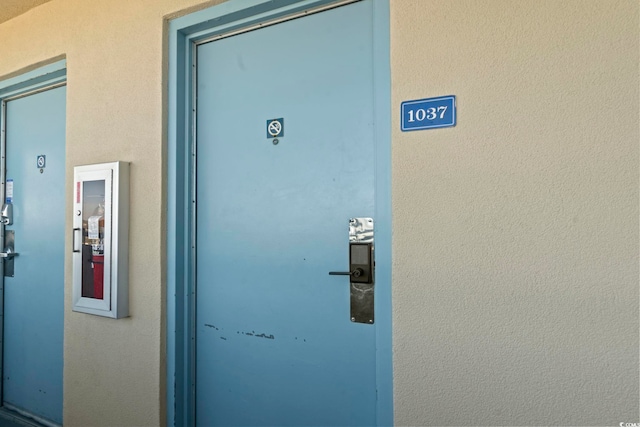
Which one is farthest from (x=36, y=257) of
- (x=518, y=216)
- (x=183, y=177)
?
(x=518, y=216)

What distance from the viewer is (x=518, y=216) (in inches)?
60.7

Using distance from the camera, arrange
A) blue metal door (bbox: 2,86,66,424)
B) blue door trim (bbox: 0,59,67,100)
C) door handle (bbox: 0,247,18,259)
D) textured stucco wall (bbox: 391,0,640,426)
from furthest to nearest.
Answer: door handle (bbox: 0,247,18,259), blue metal door (bbox: 2,86,66,424), blue door trim (bbox: 0,59,67,100), textured stucco wall (bbox: 391,0,640,426)

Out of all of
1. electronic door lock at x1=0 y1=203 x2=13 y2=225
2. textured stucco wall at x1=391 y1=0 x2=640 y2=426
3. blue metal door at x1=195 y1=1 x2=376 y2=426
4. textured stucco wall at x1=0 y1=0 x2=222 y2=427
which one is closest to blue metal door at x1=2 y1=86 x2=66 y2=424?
electronic door lock at x1=0 y1=203 x2=13 y2=225

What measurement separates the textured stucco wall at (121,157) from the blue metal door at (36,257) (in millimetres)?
381

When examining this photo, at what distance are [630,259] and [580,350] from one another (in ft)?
1.07

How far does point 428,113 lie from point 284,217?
83cm

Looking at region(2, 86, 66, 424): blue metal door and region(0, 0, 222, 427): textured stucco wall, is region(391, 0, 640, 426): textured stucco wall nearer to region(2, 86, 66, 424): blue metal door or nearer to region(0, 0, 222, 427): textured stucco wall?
region(0, 0, 222, 427): textured stucco wall

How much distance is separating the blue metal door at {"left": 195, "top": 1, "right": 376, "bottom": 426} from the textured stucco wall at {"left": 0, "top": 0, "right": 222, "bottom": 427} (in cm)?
23

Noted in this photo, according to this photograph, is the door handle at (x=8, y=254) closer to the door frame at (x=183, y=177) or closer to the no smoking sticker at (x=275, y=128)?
the door frame at (x=183, y=177)

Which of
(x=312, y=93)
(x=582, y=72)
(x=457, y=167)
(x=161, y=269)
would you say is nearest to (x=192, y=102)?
(x=312, y=93)

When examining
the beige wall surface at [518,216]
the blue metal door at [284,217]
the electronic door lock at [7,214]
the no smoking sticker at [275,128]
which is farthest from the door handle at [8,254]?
the beige wall surface at [518,216]

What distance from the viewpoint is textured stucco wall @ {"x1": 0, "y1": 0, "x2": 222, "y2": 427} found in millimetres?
2375

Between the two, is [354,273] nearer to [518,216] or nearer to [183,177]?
[518,216]

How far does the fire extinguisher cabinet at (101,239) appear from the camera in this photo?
8.00ft
